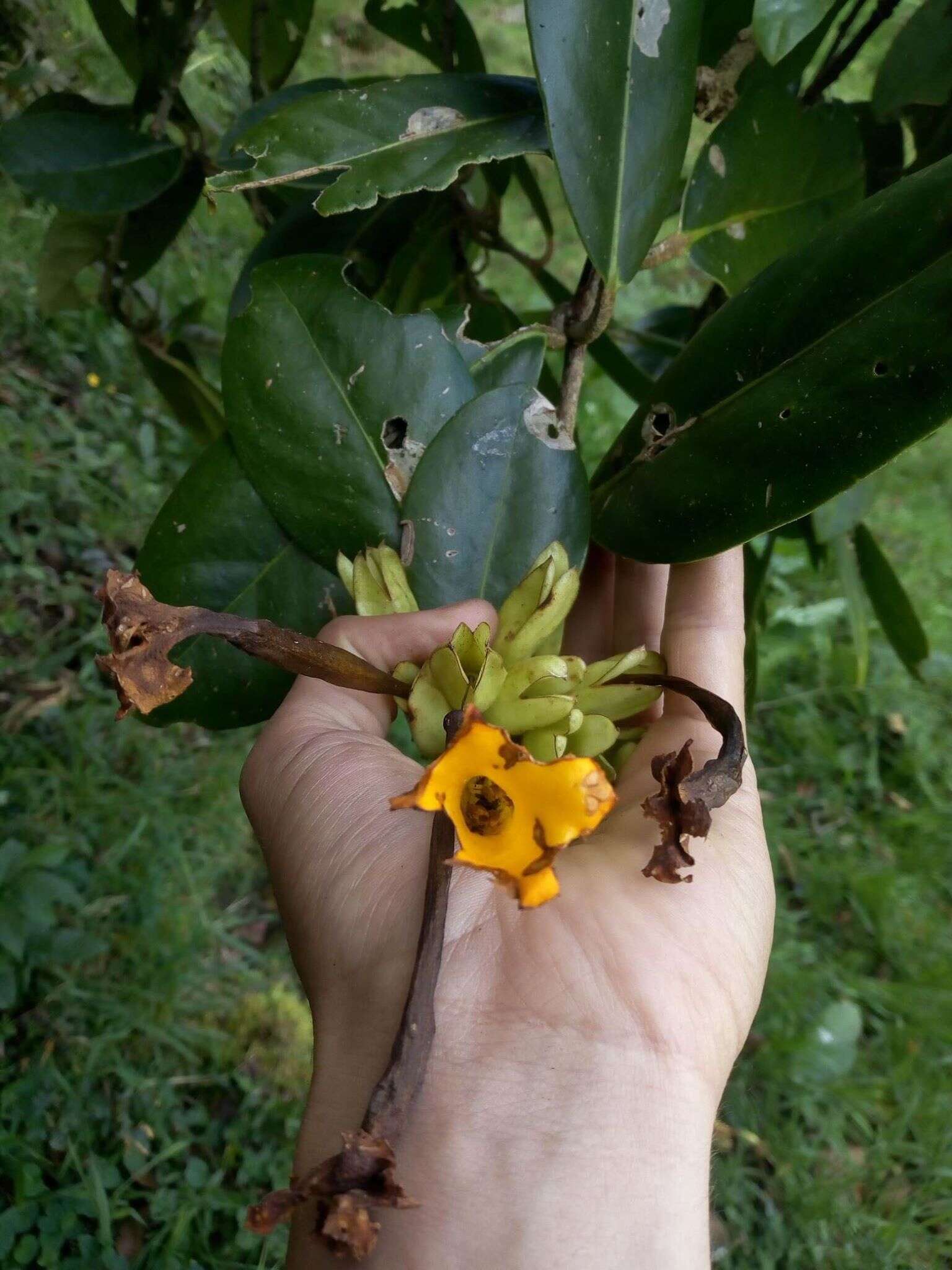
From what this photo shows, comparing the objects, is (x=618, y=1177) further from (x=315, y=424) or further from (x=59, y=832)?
(x=59, y=832)

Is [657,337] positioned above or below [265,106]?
below

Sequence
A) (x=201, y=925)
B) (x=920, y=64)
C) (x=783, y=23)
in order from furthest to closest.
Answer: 1. (x=201, y=925)
2. (x=920, y=64)
3. (x=783, y=23)

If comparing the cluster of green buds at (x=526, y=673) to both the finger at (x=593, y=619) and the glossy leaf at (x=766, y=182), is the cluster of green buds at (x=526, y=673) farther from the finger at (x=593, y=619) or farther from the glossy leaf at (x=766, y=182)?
the glossy leaf at (x=766, y=182)

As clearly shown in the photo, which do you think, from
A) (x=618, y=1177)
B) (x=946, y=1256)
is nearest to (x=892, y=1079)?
(x=946, y=1256)

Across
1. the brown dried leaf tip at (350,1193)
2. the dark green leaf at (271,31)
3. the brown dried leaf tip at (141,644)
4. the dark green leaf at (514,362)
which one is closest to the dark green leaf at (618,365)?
the dark green leaf at (514,362)

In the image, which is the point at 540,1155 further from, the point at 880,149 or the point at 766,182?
the point at 880,149

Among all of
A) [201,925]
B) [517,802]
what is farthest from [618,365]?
[201,925]
